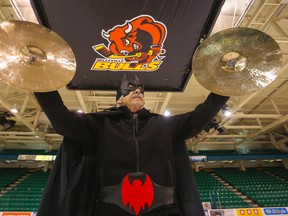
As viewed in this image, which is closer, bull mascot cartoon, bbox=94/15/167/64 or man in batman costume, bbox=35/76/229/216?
man in batman costume, bbox=35/76/229/216

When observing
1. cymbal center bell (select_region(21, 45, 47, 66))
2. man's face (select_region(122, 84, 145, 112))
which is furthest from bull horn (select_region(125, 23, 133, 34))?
cymbal center bell (select_region(21, 45, 47, 66))

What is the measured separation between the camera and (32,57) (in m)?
1.08

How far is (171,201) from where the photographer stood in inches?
40.3

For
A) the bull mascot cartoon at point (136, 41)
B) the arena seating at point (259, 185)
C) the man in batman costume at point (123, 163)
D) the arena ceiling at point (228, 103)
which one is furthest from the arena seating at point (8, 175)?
the arena seating at point (259, 185)

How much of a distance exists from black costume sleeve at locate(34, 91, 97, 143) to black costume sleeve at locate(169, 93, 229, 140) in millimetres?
513

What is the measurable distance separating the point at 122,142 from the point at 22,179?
1231 cm

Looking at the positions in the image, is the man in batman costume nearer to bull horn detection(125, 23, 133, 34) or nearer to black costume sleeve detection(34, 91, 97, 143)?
black costume sleeve detection(34, 91, 97, 143)

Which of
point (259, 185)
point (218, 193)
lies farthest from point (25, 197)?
point (259, 185)

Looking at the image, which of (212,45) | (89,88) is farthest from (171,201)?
(89,88)

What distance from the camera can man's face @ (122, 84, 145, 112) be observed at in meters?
1.33

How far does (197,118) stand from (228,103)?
6412mm

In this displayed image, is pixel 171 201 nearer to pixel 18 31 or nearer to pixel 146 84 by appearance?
pixel 18 31

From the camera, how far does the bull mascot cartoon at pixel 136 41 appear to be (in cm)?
175

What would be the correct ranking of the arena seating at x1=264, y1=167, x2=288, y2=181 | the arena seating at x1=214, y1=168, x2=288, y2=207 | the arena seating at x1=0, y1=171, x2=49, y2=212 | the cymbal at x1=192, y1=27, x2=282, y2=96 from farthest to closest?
the arena seating at x1=264, y1=167, x2=288, y2=181 < the arena seating at x1=214, y1=168, x2=288, y2=207 < the arena seating at x1=0, y1=171, x2=49, y2=212 < the cymbal at x1=192, y1=27, x2=282, y2=96
